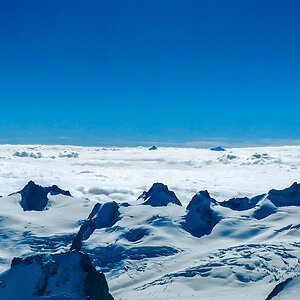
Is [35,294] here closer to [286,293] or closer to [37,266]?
[37,266]

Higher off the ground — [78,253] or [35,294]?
[78,253]

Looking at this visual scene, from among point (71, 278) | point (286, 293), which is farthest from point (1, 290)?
point (286, 293)

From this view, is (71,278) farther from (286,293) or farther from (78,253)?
(286,293)

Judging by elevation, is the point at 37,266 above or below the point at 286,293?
above

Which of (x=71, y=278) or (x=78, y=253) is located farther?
(x=78, y=253)

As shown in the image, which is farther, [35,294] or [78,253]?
[78,253]

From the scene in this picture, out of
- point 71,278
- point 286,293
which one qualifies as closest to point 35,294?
point 71,278
